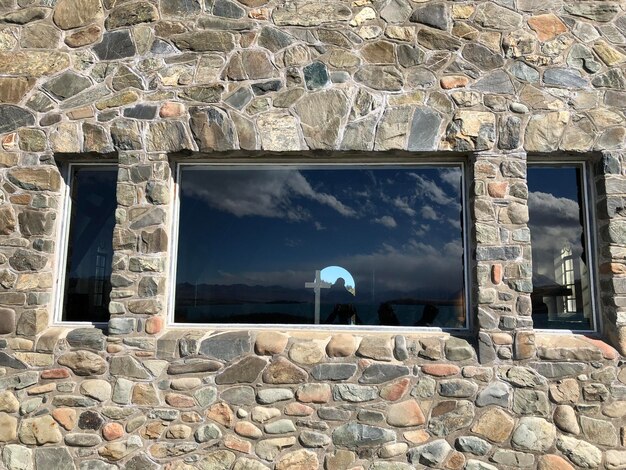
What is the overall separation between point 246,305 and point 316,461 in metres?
1.31

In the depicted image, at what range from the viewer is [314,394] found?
3486 mm

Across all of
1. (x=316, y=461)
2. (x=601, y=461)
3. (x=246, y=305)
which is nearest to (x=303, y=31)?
(x=246, y=305)

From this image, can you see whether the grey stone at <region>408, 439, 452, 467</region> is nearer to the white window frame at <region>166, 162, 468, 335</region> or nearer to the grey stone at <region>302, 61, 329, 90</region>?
the white window frame at <region>166, 162, 468, 335</region>

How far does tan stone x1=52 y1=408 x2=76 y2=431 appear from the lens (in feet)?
11.7

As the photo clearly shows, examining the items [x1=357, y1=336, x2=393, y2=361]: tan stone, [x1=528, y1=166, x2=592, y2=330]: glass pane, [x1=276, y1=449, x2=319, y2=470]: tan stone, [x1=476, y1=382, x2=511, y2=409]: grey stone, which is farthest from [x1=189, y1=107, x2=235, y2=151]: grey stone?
[x1=476, y1=382, x2=511, y2=409]: grey stone

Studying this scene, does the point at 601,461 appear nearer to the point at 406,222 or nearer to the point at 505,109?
the point at 406,222

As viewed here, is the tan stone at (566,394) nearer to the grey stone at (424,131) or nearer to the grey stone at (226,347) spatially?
the grey stone at (424,131)

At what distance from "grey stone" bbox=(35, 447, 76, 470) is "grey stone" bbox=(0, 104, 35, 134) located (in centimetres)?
256

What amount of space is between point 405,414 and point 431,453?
1.06ft

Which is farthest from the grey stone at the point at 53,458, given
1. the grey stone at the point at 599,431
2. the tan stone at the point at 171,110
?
the grey stone at the point at 599,431

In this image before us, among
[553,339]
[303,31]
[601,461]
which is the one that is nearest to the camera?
[601,461]

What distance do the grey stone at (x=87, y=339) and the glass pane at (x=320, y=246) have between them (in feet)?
2.01

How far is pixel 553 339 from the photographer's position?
3.58 metres

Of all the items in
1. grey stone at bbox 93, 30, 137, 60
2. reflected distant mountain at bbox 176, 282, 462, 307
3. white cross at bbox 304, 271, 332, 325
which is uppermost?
grey stone at bbox 93, 30, 137, 60
